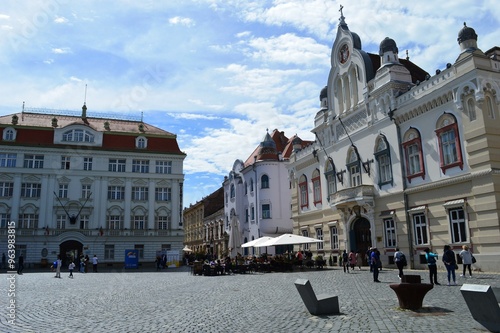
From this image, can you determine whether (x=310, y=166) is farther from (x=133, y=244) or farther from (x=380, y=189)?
Answer: (x=133, y=244)

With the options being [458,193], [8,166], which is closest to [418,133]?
[458,193]

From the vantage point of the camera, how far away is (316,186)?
37.0 m

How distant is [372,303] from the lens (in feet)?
39.9

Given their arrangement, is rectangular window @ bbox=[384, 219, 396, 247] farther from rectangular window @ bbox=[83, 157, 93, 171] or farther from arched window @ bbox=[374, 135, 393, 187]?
rectangular window @ bbox=[83, 157, 93, 171]

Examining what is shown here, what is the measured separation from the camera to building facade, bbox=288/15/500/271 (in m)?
21.2

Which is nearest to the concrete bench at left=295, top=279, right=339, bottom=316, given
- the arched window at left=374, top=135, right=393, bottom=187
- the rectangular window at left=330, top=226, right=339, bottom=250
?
the arched window at left=374, top=135, right=393, bottom=187

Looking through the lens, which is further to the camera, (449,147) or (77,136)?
(77,136)

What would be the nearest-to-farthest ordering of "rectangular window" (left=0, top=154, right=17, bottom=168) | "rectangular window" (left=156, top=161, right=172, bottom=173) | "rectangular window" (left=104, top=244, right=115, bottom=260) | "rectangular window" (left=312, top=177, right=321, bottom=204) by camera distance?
"rectangular window" (left=312, top=177, right=321, bottom=204) → "rectangular window" (left=0, top=154, right=17, bottom=168) → "rectangular window" (left=104, top=244, right=115, bottom=260) → "rectangular window" (left=156, top=161, right=172, bottom=173)

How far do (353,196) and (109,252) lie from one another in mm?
30546

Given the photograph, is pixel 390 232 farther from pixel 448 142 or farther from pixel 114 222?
pixel 114 222

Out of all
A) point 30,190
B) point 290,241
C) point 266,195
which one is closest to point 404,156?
point 290,241

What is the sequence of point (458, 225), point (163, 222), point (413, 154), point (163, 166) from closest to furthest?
point (458, 225) → point (413, 154) → point (163, 222) → point (163, 166)

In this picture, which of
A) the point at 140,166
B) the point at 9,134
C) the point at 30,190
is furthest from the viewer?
the point at 140,166

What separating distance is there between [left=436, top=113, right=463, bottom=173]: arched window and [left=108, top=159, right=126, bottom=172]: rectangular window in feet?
122
